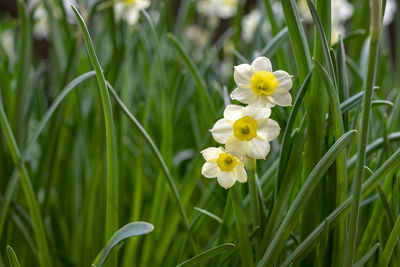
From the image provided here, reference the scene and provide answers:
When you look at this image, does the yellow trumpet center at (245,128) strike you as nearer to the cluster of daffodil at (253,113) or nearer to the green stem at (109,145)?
the cluster of daffodil at (253,113)

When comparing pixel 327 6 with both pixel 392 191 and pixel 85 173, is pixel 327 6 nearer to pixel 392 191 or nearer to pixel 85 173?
pixel 392 191

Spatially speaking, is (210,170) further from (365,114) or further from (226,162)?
(365,114)

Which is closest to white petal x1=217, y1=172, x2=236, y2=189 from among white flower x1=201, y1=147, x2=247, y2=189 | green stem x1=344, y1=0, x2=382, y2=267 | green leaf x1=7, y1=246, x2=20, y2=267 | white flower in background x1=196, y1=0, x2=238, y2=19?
white flower x1=201, y1=147, x2=247, y2=189

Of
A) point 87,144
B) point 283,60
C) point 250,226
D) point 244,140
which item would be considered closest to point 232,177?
point 244,140

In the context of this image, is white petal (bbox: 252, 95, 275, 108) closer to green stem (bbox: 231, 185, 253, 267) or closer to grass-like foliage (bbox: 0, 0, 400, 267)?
grass-like foliage (bbox: 0, 0, 400, 267)

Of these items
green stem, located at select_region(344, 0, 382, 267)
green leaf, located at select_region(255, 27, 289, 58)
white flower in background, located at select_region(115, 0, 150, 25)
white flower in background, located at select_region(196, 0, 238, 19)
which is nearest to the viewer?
green stem, located at select_region(344, 0, 382, 267)

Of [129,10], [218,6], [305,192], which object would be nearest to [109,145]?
[305,192]

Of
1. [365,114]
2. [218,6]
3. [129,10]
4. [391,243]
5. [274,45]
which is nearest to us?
[365,114]
